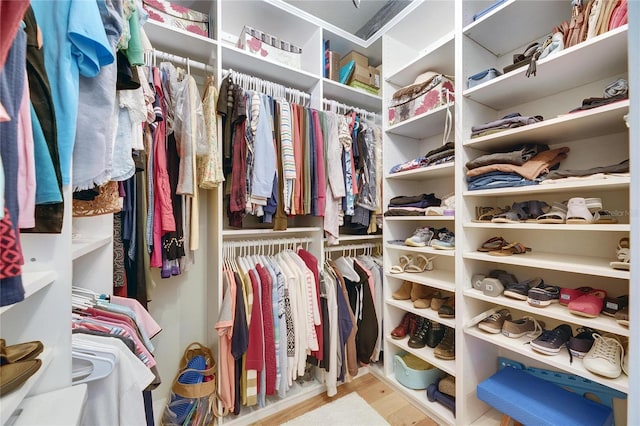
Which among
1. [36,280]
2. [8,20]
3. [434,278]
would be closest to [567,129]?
[434,278]

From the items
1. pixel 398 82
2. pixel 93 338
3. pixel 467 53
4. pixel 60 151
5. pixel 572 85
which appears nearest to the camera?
pixel 60 151

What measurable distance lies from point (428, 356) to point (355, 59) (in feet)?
6.75

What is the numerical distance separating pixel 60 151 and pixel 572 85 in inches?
77.7

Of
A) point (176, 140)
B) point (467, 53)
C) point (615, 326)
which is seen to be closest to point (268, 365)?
point (176, 140)

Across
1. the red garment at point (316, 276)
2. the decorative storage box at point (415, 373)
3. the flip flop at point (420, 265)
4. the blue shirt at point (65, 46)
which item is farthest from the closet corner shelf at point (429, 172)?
the blue shirt at point (65, 46)

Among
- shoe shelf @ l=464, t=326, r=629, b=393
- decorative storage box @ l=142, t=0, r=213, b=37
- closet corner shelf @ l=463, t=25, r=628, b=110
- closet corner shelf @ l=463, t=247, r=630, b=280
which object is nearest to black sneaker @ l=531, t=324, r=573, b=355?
shoe shelf @ l=464, t=326, r=629, b=393

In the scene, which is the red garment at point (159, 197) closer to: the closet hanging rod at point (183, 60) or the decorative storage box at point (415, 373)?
the closet hanging rod at point (183, 60)

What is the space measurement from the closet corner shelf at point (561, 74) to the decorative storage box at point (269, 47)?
1060mm

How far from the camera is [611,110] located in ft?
3.08

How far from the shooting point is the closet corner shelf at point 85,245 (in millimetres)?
699

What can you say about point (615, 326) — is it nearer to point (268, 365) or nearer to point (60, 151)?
point (268, 365)

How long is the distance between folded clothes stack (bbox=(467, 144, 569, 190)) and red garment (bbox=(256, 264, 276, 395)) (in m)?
1.21

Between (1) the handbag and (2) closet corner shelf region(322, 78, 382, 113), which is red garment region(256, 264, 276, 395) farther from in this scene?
(2) closet corner shelf region(322, 78, 382, 113)

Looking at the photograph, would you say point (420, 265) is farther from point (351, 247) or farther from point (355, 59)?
point (355, 59)
